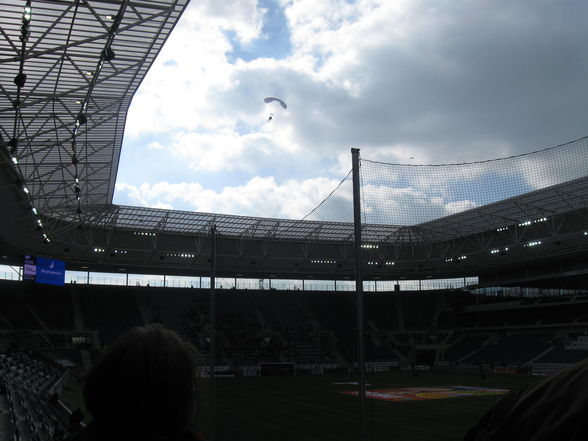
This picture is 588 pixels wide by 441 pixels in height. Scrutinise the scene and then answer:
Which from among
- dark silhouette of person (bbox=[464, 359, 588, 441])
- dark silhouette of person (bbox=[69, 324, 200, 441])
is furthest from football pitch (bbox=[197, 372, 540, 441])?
dark silhouette of person (bbox=[464, 359, 588, 441])

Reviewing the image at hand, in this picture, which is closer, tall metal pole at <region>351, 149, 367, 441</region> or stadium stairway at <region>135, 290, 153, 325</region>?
tall metal pole at <region>351, 149, 367, 441</region>

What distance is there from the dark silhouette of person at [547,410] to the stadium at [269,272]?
5.59 metres

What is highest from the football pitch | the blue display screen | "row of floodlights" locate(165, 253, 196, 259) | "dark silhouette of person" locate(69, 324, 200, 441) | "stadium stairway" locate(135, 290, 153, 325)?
"row of floodlights" locate(165, 253, 196, 259)

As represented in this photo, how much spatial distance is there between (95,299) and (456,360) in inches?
1351

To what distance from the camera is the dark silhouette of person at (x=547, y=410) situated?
87cm

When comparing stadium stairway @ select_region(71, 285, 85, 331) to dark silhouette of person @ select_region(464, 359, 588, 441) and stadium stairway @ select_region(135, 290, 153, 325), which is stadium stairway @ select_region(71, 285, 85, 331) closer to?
stadium stairway @ select_region(135, 290, 153, 325)

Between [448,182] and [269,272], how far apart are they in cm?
3920

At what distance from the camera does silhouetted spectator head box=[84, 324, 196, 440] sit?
132 centimetres

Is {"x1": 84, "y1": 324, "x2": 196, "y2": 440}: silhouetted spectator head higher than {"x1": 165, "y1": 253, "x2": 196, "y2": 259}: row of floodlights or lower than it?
lower

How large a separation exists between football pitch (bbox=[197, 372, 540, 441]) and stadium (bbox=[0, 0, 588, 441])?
179 mm

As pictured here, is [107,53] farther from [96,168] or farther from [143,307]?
[143,307]

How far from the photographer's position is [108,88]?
2202 centimetres

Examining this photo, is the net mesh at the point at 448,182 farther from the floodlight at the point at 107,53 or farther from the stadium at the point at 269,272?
the floodlight at the point at 107,53

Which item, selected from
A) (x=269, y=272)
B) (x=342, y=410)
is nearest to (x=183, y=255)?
(x=269, y=272)
